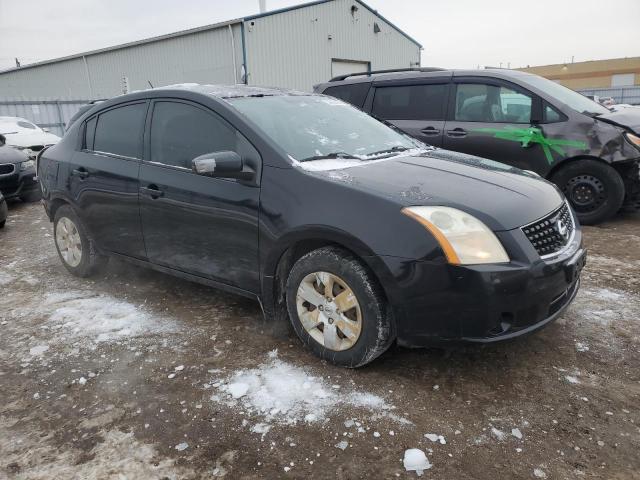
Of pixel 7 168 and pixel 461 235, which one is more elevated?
pixel 461 235

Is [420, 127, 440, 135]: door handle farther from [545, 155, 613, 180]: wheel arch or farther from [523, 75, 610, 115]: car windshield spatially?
[545, 155, 613, 180]: wheel arch

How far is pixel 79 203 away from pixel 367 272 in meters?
2.82

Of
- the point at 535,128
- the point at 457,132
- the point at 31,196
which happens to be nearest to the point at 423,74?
the point at 457,132

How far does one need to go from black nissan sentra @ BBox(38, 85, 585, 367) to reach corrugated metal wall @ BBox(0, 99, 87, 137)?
14372 mm

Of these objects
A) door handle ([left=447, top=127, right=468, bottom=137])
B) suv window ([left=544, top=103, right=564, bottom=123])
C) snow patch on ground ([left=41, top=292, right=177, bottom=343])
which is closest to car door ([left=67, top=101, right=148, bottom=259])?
snow patch on ground ([left=41, top=292, right=177, bottom=343])

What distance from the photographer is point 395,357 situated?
305 cm

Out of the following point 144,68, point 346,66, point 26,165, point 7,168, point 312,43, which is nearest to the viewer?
point 7,168

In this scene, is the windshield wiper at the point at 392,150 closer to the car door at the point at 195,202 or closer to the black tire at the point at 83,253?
the car door at the point at 195,202

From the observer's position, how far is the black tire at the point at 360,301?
105 inches

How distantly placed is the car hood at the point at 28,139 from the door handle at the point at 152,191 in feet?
27.7

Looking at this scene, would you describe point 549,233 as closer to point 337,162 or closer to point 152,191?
point 337,162

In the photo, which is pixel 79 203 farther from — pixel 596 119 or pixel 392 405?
pixel 596 119

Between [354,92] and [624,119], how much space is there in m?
3.24

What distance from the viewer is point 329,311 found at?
2857mm
